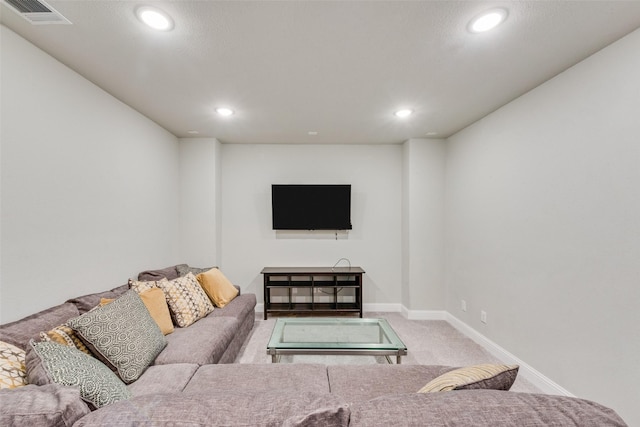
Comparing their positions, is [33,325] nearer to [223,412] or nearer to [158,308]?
[158,308]

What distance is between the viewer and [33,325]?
1.49 m

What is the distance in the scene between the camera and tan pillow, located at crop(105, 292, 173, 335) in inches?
83.0

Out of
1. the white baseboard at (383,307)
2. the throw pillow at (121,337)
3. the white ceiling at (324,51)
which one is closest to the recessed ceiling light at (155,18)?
the white ceiling at (324,51)

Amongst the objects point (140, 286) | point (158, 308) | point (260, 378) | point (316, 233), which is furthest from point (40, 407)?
point (316, 233)

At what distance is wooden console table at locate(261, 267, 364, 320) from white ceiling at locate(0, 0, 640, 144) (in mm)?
2057

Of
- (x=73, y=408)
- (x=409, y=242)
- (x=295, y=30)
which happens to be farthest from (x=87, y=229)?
(x=409, y=242)

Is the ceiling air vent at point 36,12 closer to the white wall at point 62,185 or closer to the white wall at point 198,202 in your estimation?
the white wall at point 62,185

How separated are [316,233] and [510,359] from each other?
2634mm

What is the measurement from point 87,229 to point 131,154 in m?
0.92

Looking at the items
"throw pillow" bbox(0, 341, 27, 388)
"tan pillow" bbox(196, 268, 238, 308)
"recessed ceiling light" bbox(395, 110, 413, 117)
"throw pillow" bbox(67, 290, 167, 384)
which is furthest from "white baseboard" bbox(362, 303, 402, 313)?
"throw pillow" bbox(0, 341, 27, 388)

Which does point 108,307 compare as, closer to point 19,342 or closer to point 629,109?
point 19,342

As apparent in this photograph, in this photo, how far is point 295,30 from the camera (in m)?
1.59

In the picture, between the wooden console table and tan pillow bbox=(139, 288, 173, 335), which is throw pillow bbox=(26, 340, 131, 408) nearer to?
tan pillow bbox=(139, 288, 173, 335)

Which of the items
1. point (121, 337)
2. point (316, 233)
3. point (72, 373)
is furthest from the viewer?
point (316, 233)
